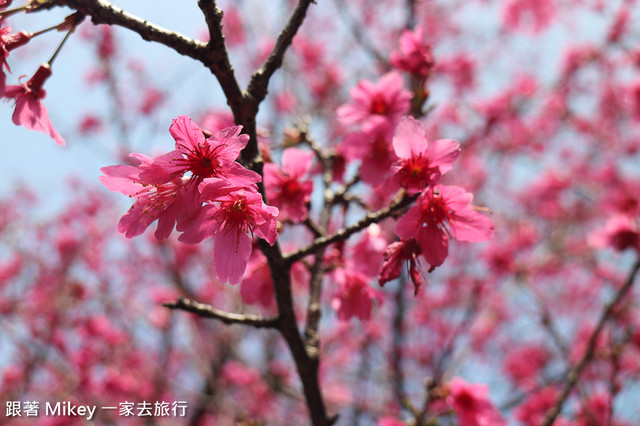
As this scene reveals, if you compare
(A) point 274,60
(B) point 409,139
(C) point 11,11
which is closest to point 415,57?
(B) point 409,139

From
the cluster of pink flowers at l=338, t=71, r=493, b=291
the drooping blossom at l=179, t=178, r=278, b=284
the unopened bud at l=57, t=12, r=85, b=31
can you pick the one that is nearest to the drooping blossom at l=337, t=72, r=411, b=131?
the cluster of pink flowers at l=338, t=71, r=493, b=291

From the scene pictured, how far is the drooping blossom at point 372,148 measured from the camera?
1.84m

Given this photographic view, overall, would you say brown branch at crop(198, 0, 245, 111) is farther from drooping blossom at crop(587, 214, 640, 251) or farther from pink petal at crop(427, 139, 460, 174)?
drooping blossom at crop(587, 214, 640, 251)

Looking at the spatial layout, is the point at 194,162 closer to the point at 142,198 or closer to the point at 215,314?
the point at 142,198

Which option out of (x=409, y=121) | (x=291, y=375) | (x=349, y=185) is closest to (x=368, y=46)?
(x=349, y=185)

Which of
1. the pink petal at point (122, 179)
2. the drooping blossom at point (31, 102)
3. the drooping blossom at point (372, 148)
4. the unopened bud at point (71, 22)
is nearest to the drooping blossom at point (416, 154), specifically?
the drooping blossom at point (372, 148)

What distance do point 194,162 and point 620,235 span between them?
3.06 m

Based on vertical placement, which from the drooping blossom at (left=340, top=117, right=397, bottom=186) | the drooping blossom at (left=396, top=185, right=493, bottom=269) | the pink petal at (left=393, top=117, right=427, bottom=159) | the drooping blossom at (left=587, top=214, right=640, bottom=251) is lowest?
the drooping blossom at (left=396, top=185, right=493, bottom=269)

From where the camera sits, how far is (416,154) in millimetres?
1485

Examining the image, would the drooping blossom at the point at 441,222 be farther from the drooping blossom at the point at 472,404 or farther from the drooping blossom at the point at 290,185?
the drooping blossom at the point at 472,404

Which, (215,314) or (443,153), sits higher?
(443,153)

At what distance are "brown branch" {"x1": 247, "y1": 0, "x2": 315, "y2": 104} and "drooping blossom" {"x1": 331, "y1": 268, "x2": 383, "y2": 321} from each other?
888mm

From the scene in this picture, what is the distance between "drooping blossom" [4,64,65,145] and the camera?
1.40 meters

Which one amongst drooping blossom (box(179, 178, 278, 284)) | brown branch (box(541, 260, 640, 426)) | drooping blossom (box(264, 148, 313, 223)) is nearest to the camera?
drooping blossom (box(179, 178, 278, 284))
